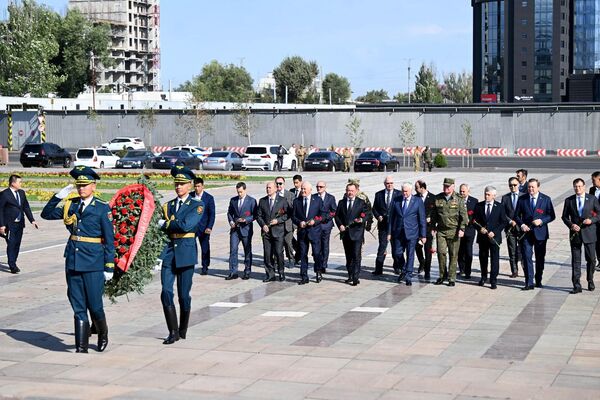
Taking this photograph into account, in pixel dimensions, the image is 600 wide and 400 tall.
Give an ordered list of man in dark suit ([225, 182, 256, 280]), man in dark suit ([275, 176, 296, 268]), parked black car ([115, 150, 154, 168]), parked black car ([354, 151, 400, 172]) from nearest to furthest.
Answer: man in dark suit ([225, 182, 256, 280]) < man in dark suit ([275, 176, 296, 268]) < parked black car ([354, 151, 400, 172]) < parked black car ([115, 150, 154, 168])

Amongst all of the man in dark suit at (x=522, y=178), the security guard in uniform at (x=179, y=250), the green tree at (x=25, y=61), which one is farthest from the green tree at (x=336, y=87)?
the security guard in uniform at (x=179, y=250)

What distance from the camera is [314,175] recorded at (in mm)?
48812

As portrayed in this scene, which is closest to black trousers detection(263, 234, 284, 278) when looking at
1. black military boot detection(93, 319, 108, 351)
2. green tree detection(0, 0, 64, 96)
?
black military boot detection(93, 319, 108, 351)

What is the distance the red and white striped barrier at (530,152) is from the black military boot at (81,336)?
61575 mm

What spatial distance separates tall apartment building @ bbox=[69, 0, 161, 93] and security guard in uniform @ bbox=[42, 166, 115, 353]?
141288mm

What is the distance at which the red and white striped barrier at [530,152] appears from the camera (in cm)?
7019

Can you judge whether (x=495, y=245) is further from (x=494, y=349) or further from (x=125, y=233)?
(x=125, y=233)

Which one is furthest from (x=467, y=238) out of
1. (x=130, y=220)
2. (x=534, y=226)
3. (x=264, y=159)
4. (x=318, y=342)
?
(x=264, y=159)

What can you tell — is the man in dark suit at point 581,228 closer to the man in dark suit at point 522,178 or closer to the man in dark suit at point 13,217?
the man in dark suit at point 522,178

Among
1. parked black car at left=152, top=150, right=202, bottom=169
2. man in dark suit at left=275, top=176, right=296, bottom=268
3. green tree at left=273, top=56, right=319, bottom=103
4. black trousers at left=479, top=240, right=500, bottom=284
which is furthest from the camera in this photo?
green tree at left=273, top=56, right=319, bottom=103

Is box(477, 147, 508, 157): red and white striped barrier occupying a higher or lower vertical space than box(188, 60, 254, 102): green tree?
lower

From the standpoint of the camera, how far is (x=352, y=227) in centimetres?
1742

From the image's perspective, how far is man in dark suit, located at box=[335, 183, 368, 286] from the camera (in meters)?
17.0

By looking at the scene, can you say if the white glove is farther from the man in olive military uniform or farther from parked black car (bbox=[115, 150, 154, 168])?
parked black car (bbox=[115, 150, 154, 168])
